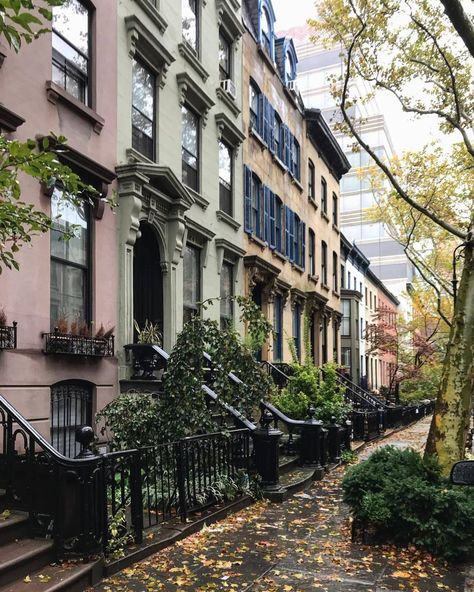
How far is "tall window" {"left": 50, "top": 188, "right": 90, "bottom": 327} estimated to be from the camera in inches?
378

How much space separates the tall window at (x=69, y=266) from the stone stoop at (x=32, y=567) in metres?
4.21

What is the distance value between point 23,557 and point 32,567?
5.9 inches

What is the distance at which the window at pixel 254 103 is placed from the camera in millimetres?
18859

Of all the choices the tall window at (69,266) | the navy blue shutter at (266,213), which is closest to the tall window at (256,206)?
the navy blue shutter at (266,213)

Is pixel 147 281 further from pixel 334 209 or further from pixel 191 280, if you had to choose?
pixel 334 209

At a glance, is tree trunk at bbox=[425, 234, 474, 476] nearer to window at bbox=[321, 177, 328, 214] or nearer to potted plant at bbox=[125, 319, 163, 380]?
potted plant at bbox=[125, 319, 163, 380]

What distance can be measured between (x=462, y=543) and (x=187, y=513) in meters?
3.10

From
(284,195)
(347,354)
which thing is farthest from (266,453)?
(347,354)

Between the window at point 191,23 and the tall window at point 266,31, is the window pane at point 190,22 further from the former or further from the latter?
the tall window at point 266,31

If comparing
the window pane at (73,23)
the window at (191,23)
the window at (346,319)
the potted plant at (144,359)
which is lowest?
the potted plant at (144,359)

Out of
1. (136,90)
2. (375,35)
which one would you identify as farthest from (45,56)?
(375,35)

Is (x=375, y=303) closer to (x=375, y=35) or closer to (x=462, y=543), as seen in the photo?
(x=375, y=35)

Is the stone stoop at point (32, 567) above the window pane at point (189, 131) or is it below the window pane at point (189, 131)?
below

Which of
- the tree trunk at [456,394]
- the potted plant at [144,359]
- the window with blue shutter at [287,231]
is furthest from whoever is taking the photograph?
the window with blue shutter at [287,231]
